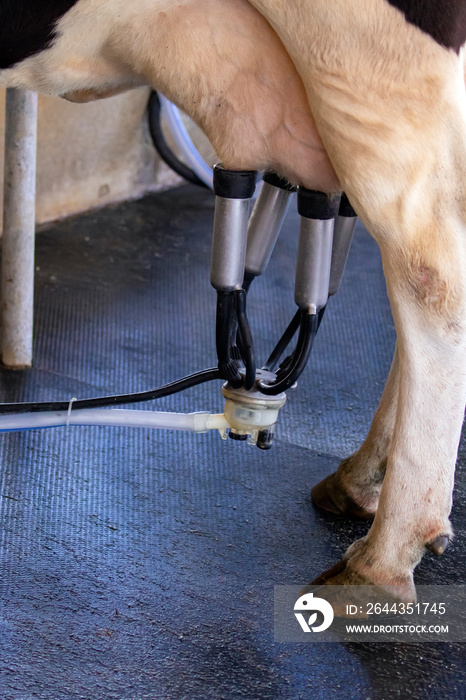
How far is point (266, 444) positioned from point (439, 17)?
0.63 meters

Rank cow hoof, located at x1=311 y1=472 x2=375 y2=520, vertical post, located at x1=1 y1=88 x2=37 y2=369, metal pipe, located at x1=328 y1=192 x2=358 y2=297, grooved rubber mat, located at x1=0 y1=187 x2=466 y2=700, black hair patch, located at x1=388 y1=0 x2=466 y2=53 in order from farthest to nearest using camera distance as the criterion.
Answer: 1. vertical post, located at x1=1 y1=88 x2=37 y2=369
2. cow hoof, located at x1=311 y1=472 x2=375 y2=520
3. metal pipe, located at x1=328 y1=192 x2=358 y2=297
4. grooved rubber mat, located at x1=0 y1=187 x2=466 y2=700
5. black hair patch, located at x1=388 y1=0 x2=466 y2=53

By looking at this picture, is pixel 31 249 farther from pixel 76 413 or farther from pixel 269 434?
pixel 269 434

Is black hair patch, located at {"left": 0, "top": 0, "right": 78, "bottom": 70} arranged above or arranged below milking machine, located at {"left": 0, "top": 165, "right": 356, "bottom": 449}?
above

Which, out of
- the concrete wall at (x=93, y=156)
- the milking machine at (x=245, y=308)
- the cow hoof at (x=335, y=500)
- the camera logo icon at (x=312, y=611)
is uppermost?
the milking machine at (x=245, y=308)

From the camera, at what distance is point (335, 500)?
1.34 meters

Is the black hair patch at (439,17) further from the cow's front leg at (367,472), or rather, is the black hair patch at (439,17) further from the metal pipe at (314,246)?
the cow's front leg at (367,472)

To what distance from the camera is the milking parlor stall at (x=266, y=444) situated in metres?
0.95

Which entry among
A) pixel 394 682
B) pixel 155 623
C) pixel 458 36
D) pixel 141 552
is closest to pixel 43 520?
pixel 141 552

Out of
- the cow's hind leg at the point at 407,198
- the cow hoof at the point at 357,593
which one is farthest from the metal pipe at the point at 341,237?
the cow hoof at the point at 357,593

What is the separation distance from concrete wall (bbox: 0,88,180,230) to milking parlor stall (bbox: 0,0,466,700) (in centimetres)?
132

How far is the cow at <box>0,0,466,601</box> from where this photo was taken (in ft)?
3.02

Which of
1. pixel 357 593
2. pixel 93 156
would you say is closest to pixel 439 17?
pixel 357 593

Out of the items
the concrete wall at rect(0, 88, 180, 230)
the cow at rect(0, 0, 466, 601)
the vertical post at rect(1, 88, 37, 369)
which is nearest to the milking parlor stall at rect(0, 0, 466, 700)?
the cow at rect(0, 0, 466, 601)

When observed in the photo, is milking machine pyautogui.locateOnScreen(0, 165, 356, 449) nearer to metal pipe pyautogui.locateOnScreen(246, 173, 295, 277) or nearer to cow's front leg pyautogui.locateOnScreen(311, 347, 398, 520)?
metal pipe pyautogui.locateOnScreen(246, 173, 295, 277)
